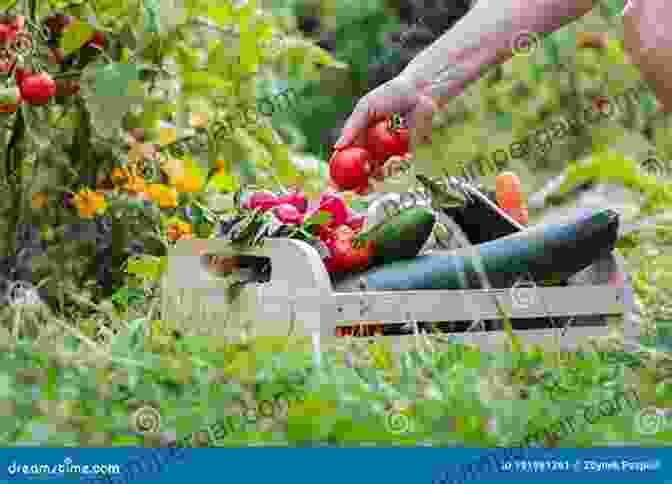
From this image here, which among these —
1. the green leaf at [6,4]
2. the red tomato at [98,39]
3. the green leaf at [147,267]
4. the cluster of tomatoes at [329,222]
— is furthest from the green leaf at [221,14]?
the cluster of tomatoes at [329,222]

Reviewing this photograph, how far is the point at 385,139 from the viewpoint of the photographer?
8.84 ft

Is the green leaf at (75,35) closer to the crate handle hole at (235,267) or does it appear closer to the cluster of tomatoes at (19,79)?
the cluster of tomatoes at (19,79)

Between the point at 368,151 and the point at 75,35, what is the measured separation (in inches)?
33.2

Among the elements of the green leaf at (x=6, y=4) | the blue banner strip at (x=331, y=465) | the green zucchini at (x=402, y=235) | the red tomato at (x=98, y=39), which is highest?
the green leaf at (x=6, y=4)

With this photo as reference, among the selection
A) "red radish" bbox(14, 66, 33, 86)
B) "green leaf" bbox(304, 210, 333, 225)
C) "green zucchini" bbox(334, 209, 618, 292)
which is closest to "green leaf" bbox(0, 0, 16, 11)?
"red radish" bbox(14, 66, 33, 86)

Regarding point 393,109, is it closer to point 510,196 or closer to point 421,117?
point 421,117

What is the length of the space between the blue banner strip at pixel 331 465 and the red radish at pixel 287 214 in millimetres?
854

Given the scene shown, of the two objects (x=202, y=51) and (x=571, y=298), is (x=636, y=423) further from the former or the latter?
(x=202, y=51)

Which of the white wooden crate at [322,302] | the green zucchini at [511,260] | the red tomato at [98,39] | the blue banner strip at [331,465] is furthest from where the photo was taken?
the red tomato at [98,39]

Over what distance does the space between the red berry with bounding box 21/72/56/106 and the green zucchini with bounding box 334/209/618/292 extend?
2.82 ft

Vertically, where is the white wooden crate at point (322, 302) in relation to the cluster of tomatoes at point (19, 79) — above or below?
below

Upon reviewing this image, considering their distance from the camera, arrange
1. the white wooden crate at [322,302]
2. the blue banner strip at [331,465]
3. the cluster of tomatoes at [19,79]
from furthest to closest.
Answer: the cluster of tomatoes at [19,79]
the white wooden crate at [322,302]
the blue banner strip at [331,465]

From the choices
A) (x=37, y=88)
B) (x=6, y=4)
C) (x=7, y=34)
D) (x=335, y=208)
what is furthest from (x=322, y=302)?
(x=6, y=4)

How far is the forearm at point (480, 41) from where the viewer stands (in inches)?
109
